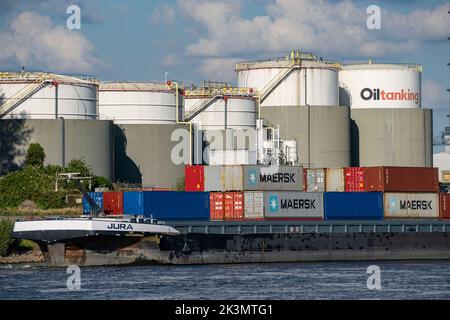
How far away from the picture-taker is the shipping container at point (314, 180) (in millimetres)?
78250

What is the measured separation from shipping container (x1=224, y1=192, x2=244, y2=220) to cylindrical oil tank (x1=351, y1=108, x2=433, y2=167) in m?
51.7

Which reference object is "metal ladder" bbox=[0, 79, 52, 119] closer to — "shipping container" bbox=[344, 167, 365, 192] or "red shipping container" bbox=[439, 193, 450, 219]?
"shipping container" bbox=[344, 167, 365, 192]

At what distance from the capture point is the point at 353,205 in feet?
254

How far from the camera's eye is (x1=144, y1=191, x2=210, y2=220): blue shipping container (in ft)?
229

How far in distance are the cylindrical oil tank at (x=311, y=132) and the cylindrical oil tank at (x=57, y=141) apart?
24.7 metres

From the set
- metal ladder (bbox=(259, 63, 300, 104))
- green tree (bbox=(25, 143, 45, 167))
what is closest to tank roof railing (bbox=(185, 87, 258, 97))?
metal ladder (bbox=(259, 63, 300, 104))

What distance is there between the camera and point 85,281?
5134cm

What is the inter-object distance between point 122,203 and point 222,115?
1599 inches

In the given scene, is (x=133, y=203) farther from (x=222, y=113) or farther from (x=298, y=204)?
(x=222, y=113)

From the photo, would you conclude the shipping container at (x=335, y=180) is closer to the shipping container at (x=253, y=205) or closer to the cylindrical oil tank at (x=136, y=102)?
the shipping container at (x=253, y=205)

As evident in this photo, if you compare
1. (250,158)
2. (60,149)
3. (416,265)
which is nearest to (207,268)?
(416,265)

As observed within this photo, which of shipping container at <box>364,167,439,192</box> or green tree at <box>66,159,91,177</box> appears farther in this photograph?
green tree at <box>66,159,91,177</box>

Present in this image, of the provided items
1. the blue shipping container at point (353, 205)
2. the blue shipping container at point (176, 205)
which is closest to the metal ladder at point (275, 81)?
the blue shipping container at point (353, 205)
